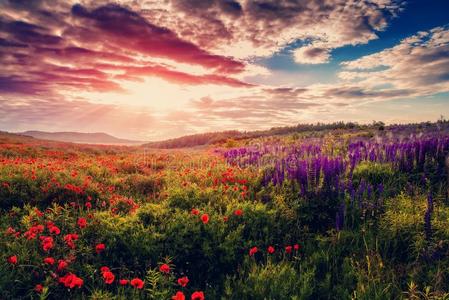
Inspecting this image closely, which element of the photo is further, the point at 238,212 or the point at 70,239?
the point at 238,212

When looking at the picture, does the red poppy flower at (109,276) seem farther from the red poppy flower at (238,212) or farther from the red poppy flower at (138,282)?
the red poppy flower at (238,212)

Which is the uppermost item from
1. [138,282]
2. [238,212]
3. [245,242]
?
[238,212]

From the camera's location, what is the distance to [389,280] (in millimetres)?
3979

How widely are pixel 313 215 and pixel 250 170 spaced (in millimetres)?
3686

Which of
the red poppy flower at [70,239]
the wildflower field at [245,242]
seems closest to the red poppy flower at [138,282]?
the wildflower field at [245,242]

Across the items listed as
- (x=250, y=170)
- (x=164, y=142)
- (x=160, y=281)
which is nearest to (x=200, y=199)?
(x=160, y=281)

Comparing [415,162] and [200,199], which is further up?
[415,162]

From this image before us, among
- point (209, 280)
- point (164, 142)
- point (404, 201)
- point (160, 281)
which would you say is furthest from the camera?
point (164, 142)

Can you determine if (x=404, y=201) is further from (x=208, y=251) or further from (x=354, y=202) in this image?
(x=208, y=251)

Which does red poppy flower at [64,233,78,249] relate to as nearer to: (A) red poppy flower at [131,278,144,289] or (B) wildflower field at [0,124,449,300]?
(B) wildflower field at [0,124,449,300]

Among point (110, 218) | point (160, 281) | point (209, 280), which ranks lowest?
point (209, 280)

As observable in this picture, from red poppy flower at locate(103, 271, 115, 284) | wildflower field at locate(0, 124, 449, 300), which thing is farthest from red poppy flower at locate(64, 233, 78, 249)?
red poppy flower at locate(103, 271, 115, 284)

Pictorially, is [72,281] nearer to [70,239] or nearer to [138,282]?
[138,282]

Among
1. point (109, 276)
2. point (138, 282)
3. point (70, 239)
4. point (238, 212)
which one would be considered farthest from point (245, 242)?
point (70, 239)
